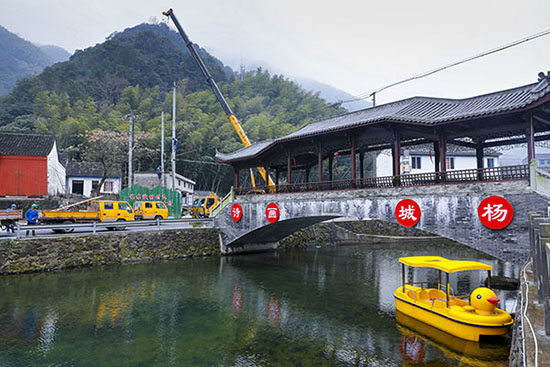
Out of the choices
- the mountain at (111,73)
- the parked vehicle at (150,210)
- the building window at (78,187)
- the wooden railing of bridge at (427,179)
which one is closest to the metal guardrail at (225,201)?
the wooden railing of bridge at (427,179)

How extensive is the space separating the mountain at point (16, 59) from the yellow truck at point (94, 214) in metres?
118

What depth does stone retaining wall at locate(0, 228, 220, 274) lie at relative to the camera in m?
17.4

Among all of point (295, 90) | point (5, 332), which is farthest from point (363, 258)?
point (295, 90)

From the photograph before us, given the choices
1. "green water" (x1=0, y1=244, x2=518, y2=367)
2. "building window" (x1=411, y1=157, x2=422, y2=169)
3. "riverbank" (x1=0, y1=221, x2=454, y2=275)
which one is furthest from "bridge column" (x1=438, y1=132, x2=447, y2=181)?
"building window" (x1=411, y1=157, x2=422, y2=169)

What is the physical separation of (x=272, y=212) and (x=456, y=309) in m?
Result: 10.8

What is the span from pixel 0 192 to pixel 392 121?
3146cm

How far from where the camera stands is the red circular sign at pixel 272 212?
18.6m

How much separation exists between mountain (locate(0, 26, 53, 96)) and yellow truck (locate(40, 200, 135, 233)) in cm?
11817

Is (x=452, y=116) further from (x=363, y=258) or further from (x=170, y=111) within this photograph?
(x=170, y=111)

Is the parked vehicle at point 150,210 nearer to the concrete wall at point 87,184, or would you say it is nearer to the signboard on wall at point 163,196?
the signboard on wall at point 163,196

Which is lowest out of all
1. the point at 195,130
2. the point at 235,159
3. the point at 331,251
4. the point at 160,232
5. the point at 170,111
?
the point at 331,251

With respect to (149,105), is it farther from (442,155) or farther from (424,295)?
(424,295)

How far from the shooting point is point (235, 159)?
886 inches

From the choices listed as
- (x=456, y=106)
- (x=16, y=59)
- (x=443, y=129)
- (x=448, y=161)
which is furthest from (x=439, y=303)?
(x=16, y=59)
